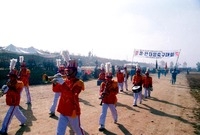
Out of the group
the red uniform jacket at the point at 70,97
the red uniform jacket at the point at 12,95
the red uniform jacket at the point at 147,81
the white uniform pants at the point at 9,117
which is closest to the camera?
the red uniform jacket at the point at 70,97

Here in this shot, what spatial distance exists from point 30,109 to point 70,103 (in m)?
6.36

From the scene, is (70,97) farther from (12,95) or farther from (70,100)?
(12,95)

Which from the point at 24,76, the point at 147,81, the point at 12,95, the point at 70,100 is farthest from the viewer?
the point at 147,81

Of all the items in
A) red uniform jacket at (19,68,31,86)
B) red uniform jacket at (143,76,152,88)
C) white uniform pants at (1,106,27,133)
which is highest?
red uniform jacket at (19,68,31,86)

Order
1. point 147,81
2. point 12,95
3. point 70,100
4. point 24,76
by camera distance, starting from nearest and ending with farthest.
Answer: point 70,100
point 12,95
point 24,76
point 147,81

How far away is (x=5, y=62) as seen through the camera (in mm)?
28828

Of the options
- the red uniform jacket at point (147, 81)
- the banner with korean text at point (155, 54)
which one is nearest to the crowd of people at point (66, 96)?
the red uniform jacket at point (147, 81)

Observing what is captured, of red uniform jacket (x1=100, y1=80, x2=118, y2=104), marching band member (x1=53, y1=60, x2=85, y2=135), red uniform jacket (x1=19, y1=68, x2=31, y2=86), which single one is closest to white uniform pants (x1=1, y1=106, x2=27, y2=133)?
marching band member (x1=53, y1=60, x2=85, y2=135)

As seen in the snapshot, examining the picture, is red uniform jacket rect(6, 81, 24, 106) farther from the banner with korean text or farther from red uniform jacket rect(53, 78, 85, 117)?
the banner with korean text

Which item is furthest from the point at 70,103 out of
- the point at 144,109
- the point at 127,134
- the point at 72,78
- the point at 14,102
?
the point at 144,109

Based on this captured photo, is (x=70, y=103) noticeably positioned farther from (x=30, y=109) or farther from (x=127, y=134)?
(x=30, y=109)

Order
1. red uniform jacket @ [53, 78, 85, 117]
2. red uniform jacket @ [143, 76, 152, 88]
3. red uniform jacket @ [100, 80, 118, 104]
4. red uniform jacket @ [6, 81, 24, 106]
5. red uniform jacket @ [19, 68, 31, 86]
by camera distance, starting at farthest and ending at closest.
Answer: red uniform jacket @ [143, 76, 152, 88] → red uniform jacket @ [19, 68, 31, 86] → red uniform jacket @ [100, 80, 118, 104] → red uniform jacket @ [6, 81, 24, 106] → red uniform jacket @ [53, 78, 85, 117]

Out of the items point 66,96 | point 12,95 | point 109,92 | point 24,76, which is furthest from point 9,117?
point 24,76

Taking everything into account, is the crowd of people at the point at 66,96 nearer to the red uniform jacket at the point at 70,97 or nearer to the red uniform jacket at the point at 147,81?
the red uniform jacket at the point at 70,97
